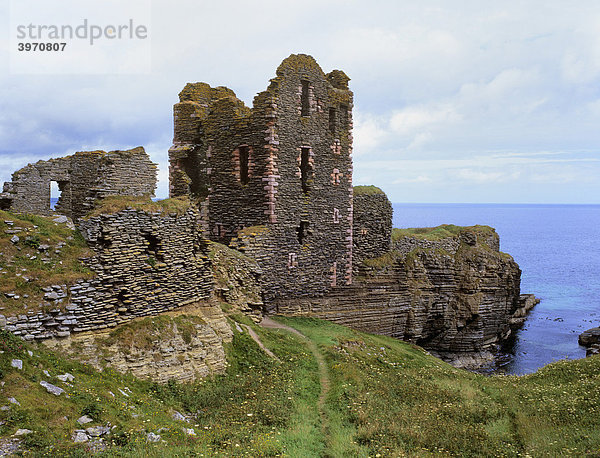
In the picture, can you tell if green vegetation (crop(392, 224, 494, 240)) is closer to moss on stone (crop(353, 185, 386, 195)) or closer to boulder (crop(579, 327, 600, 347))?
moss on stone (crop(353, 185, 386, 195))

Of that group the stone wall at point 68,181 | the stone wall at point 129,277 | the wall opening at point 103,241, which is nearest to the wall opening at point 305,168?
the stone wall at point 129,277

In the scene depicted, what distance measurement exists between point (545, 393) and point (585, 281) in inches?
3815

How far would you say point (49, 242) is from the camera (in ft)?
53.0

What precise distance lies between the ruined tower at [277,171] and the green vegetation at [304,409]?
850cm

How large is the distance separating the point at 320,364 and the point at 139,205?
35.4 feet

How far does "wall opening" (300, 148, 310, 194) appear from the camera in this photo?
110ft

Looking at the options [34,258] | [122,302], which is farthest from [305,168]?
[34,258]

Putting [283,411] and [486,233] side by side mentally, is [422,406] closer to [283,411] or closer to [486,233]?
[283,411]

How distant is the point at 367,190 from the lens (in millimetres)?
41438

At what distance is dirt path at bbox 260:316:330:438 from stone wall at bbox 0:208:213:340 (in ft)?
20.3

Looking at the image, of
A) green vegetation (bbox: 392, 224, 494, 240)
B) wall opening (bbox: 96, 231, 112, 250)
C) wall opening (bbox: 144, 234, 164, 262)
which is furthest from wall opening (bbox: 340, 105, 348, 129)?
wall opening (bbox: 96, 231, 112, 250)

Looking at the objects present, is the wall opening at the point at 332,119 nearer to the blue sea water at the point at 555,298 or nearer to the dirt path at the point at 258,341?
the dirt path at the point at 258,341

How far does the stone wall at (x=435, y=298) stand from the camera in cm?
3688

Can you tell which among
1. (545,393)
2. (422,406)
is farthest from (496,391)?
(422,406)
